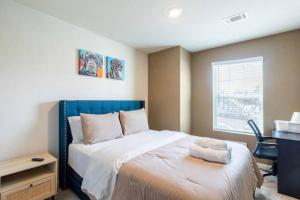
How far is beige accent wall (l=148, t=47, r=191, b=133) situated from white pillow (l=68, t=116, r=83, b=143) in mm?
1871

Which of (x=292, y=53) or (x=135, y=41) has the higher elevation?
(x=135, y=41)

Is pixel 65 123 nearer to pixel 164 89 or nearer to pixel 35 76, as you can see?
pixel 35 76

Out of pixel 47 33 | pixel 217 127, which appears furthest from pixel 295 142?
pixel 47 33

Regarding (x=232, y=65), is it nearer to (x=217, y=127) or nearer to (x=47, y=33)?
(x=217, y=127)

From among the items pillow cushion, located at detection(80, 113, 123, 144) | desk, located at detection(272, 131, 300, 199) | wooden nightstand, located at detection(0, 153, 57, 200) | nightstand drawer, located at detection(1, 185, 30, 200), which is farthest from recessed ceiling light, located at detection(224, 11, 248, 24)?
nightstand drawer, located at detection(1, 185, 30, 200)

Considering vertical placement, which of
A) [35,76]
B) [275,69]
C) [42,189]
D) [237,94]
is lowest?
[42,189]

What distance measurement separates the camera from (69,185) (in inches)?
85.4

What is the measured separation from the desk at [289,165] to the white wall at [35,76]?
294cm

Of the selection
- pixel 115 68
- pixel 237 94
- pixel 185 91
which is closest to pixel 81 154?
pixel 115 68

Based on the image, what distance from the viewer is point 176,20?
231cm

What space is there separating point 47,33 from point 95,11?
76cm

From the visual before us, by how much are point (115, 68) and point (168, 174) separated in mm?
2335

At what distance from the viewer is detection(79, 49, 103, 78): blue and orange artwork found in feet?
8.34

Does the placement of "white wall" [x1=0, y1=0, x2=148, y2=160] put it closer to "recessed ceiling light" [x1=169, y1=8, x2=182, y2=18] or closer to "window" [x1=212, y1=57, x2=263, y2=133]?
"recessed ceiling light" [x1=169, y1=8, x2=182, y2=18]
